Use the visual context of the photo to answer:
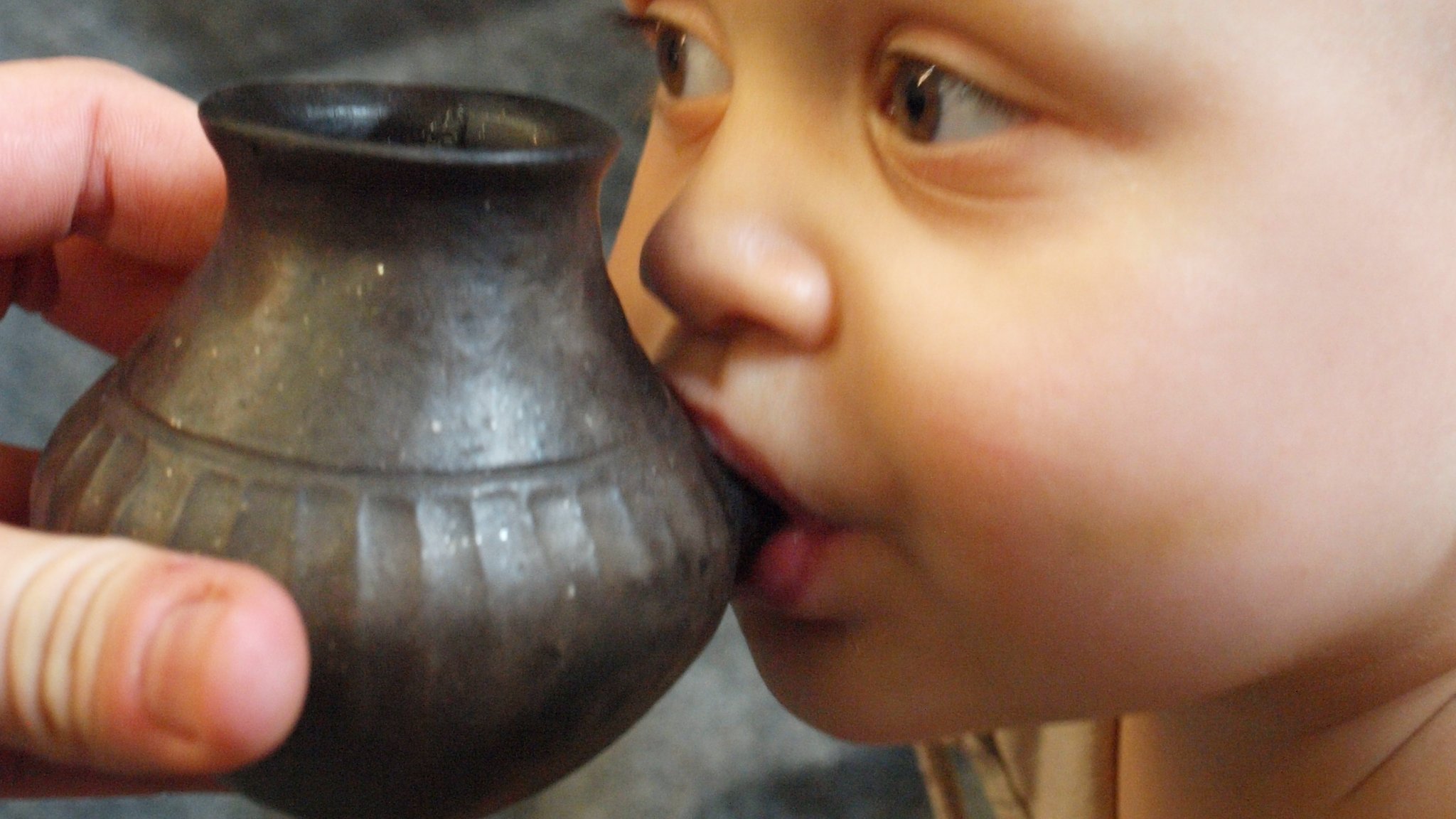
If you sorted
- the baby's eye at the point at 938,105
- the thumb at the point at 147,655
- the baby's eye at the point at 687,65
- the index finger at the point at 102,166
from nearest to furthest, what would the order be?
the thumb at the point at 147,655
the baby's eye at the point at 938,105
the baby's eye at the point at 687,65
the index finger at the point at 102,166

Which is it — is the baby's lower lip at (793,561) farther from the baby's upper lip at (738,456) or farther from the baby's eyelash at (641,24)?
the baby's eyelash at (641,24)

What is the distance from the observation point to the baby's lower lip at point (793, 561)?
1.89ft

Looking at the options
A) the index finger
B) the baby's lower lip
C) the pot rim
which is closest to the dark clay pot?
the pot rim

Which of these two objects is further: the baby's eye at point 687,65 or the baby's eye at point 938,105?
the baby's eye at point 687,65

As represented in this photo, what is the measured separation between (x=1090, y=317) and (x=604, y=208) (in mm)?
862

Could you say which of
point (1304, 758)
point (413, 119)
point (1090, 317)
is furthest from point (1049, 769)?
point (413, 119)

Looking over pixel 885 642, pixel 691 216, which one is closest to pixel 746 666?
pixel 885 642

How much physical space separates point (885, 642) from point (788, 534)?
0.23 ft

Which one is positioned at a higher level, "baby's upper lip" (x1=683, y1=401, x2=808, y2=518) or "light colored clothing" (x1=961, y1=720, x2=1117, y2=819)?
"baby's upper lip" (x1=683, y1=401, x2=808, y2=518)

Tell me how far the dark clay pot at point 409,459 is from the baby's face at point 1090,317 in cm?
10

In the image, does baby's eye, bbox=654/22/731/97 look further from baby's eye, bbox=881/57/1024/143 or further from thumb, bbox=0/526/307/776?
thumb, bbox=0/526/307/776

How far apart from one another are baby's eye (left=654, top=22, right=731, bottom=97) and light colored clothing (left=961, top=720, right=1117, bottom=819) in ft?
1.92

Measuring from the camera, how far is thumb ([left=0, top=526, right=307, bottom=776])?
1.19ft

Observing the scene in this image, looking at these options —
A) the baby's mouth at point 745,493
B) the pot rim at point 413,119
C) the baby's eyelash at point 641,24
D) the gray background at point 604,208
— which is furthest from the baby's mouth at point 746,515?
the gray background at point 604,208
